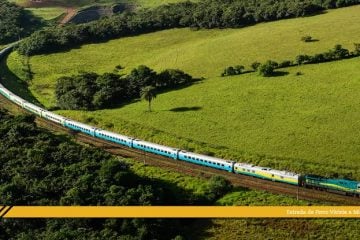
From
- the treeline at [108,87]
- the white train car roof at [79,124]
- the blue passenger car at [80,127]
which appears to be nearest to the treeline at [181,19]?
the treeline at [108,87]

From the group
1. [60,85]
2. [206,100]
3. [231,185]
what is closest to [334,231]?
[231,185]

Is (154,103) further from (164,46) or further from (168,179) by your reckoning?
(164,46)

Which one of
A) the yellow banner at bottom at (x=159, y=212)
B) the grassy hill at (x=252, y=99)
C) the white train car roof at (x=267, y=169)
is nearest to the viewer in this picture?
the yellow banner at bottom at (x=159, y=212)

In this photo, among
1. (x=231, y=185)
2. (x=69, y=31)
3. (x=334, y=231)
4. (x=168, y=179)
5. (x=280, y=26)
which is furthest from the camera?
(x=69, y=31)

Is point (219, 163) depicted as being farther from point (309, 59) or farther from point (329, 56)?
point (329, 56)

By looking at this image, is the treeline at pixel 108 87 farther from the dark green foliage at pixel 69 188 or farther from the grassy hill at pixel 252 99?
the dark green foliage at pixel 69 188

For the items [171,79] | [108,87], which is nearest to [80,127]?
[108,87]

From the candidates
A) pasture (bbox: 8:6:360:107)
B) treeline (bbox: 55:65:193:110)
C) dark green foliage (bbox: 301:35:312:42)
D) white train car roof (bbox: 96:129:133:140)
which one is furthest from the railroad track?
dark green foliage (bbox: 301:35:312:42)
